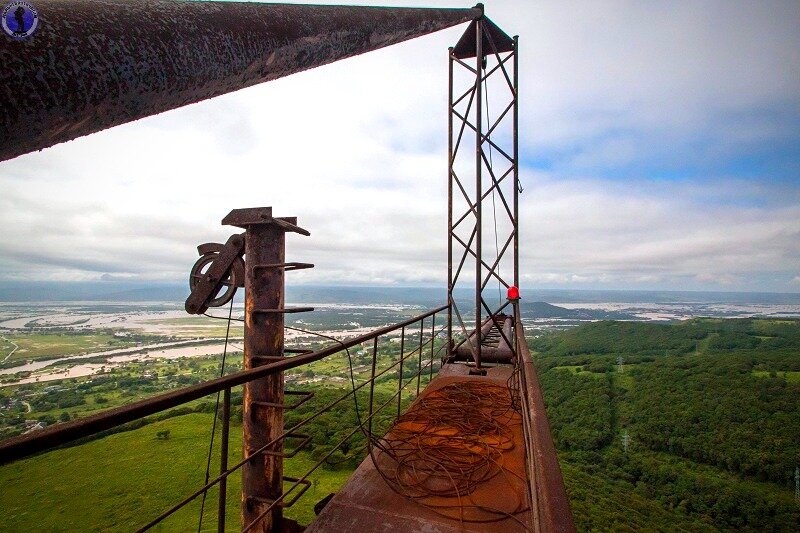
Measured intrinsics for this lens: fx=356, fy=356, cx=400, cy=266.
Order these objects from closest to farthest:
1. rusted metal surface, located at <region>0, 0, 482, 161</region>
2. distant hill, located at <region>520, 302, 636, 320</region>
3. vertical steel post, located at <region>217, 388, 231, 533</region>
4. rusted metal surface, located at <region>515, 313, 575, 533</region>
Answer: rusted metal surface, located at <region>0, 0, 482, 161</region>
rusted metal surface, located at <region>515, 313, 575, 533</region>
vertical steel post, located at <region>217, 388, 231, 533</region>
distant hill, located at <region>520, 302, 636, 320</region>

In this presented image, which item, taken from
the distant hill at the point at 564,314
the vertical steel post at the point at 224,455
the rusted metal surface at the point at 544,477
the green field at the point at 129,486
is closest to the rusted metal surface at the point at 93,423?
the vertical steel post at the point at 224,455

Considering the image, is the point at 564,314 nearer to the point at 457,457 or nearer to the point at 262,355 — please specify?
the point at 457,457

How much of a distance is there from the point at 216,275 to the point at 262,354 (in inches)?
33.0

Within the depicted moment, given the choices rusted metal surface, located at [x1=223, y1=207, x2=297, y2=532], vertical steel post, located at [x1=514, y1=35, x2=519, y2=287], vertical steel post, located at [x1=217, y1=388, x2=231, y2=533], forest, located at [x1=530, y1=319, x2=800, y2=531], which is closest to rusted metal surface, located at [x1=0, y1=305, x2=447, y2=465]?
vertical steel post, located at [x1=217, y1=388, x2=231, y2=533]

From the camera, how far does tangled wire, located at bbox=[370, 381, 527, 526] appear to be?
7.54 ft

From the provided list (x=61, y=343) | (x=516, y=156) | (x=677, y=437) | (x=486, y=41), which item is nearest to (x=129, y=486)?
(x=516, y=156)

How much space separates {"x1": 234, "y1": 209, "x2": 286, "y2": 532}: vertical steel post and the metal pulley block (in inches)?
8.6

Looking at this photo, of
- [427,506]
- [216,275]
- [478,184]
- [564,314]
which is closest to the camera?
[427,506]

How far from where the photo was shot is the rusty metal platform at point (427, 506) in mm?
2057

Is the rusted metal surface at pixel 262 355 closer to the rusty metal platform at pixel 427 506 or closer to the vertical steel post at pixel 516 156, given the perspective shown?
the rusty metal platform at pixel 427 506

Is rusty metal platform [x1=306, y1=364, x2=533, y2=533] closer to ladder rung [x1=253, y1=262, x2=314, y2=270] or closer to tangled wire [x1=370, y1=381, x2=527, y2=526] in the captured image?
tangled wire [x1=370, y1=381, x2=527, y2=526]

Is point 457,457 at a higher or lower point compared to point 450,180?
lower

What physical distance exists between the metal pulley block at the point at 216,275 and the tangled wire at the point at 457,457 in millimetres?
1827

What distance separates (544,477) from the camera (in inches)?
45.7
